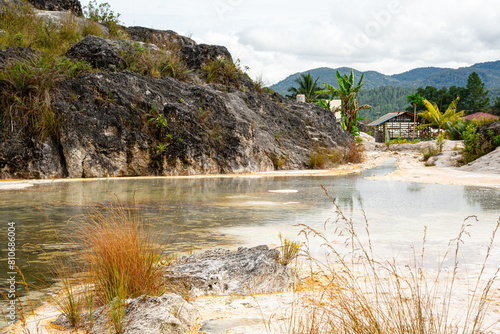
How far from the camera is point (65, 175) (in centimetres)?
1235

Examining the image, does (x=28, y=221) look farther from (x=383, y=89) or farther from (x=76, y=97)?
(x=383, y=89)

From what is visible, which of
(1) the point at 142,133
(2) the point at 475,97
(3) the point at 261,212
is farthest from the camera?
(2) the point at 475,97

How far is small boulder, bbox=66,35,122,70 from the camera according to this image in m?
15.0

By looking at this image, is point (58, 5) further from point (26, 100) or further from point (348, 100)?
point (348, 100)

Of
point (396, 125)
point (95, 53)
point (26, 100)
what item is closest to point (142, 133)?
point (26, 100)

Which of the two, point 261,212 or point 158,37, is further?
point 158,37

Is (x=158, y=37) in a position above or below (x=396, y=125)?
above

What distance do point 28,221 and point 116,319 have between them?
402 cm

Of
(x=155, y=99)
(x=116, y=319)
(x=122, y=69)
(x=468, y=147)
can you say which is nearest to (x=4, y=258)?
(x=116, y=319)

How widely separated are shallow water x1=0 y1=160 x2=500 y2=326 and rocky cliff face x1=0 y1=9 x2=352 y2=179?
239cm

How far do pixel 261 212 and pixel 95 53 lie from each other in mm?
11180

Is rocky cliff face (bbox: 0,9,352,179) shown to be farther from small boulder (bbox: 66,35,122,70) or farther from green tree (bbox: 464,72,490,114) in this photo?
green tree (bbox: 464,72,490,114)

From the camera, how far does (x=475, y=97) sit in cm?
6044

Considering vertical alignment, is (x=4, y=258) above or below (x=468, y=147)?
below
